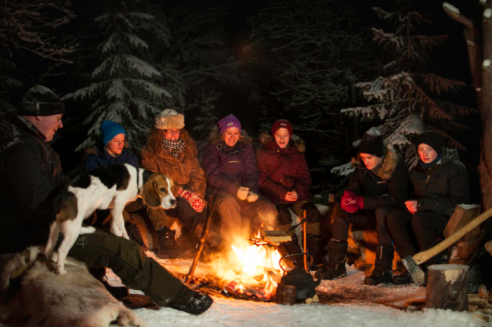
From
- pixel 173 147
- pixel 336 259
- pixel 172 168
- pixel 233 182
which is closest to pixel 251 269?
pixel 336 259

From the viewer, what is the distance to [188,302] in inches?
141

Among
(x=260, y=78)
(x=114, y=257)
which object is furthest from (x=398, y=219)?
(x=260, y=78)

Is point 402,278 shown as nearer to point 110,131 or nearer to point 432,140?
point 432,140

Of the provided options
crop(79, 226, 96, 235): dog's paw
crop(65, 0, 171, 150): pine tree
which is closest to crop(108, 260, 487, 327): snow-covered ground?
crop(79, 226, 96, 235): dog's paw

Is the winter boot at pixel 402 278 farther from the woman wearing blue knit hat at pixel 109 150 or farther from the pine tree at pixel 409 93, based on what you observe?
the pine tree at pixel 409 93

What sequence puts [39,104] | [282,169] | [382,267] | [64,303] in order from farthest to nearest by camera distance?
[282,169] → [382,267] → [39,104] → [64,303]

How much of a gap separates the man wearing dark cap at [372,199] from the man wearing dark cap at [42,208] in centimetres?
263

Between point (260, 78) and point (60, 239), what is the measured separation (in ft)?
49.4

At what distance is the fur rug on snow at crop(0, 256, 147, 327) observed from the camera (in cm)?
271

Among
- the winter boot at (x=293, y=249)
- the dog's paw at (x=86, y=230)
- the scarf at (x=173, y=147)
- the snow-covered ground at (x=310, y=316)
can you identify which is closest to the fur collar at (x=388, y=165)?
the winter boot at (x=293, y=249)

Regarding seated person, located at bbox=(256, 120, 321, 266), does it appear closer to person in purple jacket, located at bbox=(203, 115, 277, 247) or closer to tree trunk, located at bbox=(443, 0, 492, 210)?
person in purple jacket, located at bbox=(203, 115, 277, 247)

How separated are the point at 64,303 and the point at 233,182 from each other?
341cm

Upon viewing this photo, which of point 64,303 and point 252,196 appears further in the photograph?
point 252,196

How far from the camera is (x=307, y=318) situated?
149 inches
